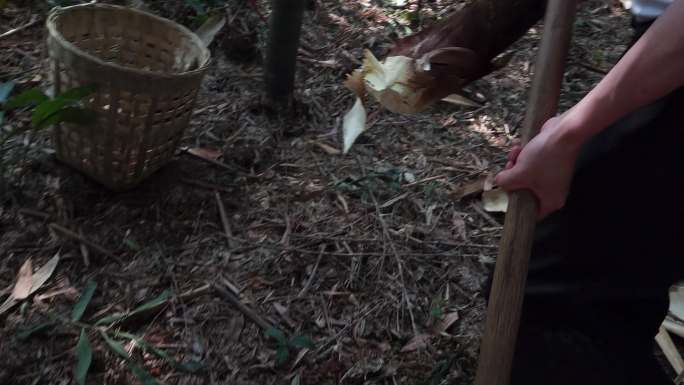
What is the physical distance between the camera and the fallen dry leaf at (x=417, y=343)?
1.48 metres

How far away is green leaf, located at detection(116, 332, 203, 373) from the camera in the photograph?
1.36m

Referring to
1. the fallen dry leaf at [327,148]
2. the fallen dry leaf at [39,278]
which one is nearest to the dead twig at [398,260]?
the fallen dry leaf at [327,148]

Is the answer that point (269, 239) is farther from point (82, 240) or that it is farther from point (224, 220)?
point (82, 240)

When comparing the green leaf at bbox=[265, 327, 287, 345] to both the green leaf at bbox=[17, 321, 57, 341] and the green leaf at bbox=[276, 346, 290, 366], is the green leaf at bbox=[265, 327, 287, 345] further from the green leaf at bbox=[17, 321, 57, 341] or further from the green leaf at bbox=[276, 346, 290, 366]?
the green leaf at bbox=[17, 321, 57, 341]

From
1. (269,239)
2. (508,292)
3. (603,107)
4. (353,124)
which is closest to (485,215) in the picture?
(353,124)

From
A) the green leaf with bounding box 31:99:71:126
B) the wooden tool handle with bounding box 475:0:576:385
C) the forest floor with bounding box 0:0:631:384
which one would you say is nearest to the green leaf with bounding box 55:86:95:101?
the green leaf with bounding box 31:99:71:126

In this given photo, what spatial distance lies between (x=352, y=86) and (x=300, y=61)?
0.45 m

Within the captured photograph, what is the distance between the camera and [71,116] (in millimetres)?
1563

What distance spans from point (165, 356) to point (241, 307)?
20 cm

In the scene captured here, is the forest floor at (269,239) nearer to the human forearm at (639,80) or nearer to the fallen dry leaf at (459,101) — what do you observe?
the fallen dry leaf at (459,101)

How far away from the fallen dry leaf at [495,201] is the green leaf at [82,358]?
1.11m

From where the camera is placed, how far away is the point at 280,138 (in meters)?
2.02

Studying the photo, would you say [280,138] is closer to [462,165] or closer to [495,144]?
[462,165]

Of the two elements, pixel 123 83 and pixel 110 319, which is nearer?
pixel 110 319
